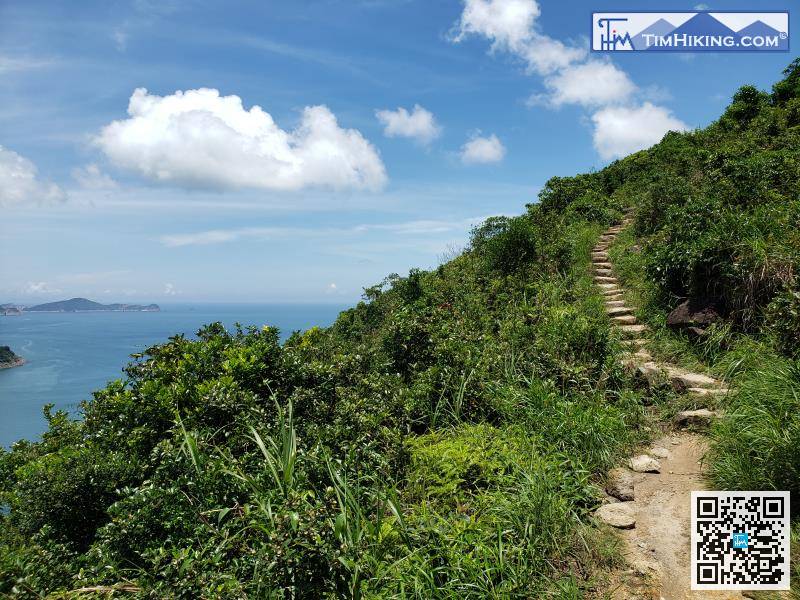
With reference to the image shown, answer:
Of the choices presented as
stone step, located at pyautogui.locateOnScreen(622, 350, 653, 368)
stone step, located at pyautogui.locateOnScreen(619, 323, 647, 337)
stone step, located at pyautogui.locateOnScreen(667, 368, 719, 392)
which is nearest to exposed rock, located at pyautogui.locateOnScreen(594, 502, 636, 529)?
stone step, located at pyautogui.locateOnScreen(667, 368, 719, 392)

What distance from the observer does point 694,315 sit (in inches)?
295

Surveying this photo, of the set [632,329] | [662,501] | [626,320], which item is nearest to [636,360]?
[632,329]

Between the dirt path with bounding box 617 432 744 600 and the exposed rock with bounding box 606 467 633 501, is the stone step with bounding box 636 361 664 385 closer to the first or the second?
the dirt path with bounding box 617 432 744 600

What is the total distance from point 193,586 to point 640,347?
732 cm

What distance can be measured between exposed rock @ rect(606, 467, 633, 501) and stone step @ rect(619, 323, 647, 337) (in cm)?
380

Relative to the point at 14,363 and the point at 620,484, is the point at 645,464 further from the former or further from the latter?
the point at 14,363

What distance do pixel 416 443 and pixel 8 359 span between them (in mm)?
48564

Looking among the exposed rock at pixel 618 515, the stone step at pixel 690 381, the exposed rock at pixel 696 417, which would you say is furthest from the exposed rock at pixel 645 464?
the stone step at pixel 690 381

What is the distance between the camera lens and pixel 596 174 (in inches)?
877

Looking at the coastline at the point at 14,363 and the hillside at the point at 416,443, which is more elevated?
the hillside at the point at 416,443

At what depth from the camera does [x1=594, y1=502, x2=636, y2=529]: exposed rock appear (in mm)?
4012

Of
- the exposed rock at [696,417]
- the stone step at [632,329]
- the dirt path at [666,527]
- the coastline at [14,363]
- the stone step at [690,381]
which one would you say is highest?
the stone step at [632,329]

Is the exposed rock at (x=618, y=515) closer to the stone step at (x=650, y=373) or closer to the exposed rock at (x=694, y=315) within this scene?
the stone step at (x=650, y=373)

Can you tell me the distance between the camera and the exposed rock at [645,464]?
488cm
